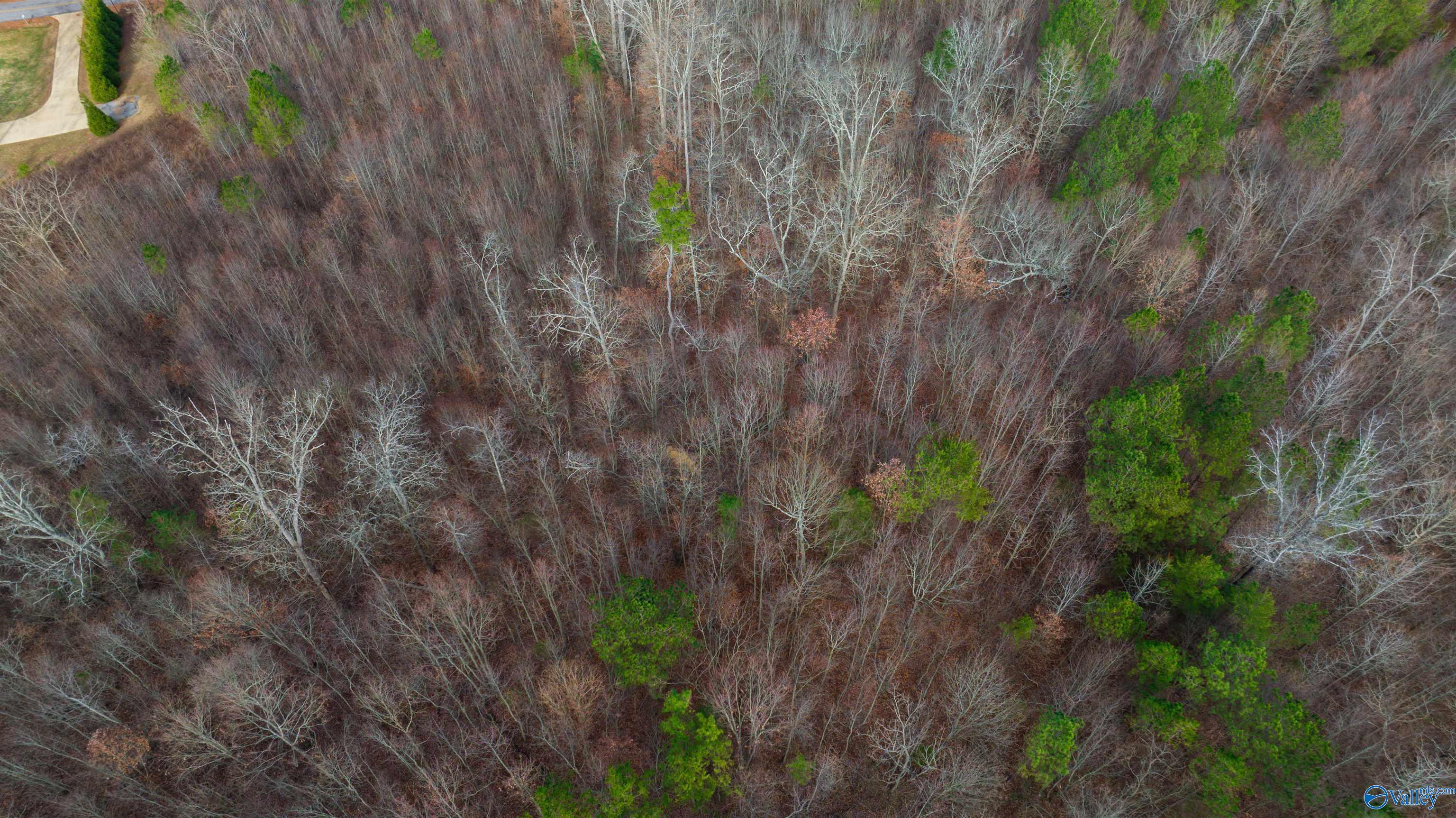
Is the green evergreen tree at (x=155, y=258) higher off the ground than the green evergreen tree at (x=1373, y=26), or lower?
lower

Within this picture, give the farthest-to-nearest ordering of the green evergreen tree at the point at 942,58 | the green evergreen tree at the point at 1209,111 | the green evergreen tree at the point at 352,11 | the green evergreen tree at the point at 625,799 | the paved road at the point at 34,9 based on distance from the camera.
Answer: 1. the paved road at the point at 34,9
2. the green evergreen tree at the point at 352,11
3. the green evergreen tree at the point at 942,58
4. the green evergreen tree at the point at 1209,111
5. the green evergreen tree at the point at 625,799

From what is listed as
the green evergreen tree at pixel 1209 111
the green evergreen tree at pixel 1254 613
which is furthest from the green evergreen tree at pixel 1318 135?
the green evergreen tree at pixel 1254 613

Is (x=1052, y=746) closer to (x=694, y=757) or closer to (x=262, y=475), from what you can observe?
(x=694, y=757)

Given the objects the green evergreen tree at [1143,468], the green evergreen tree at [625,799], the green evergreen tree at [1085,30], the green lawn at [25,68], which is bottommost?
the green evergreen tree at [625,799]

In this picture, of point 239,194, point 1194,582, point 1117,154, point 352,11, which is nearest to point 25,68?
point 352,11

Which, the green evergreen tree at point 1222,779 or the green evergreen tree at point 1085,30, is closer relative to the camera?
the green evergreen tree at point 1222,779

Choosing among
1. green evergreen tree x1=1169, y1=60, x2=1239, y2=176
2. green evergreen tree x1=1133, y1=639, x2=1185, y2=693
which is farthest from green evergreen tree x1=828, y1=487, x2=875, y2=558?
green evergreen tree x1=1169, y1=60, x2=1239, y2=176

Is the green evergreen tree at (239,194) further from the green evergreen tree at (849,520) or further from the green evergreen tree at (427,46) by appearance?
the green evergreen tree at (849,520)
